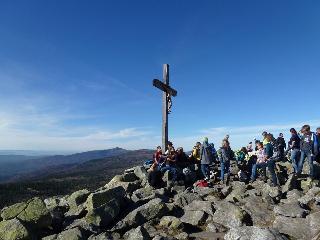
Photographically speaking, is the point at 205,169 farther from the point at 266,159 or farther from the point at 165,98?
the point at 165,98

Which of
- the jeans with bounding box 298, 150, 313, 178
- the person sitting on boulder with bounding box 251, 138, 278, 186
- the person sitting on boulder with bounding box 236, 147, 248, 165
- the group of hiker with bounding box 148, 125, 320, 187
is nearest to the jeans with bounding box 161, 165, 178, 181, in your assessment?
the group of hiker with bounding box 148, 125, 320, 187

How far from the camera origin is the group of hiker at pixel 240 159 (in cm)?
2067

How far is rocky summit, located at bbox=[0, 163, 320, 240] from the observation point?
1330 cm

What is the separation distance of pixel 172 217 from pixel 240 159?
12.8m

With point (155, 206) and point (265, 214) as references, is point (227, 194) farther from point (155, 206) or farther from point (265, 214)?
point (155, 206)

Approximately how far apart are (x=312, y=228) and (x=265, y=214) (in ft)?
7.21

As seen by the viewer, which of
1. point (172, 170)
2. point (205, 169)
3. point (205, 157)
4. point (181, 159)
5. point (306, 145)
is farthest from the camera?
point (181, 159)

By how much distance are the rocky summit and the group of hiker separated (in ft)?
8.83

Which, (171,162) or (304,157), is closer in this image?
(304,157)

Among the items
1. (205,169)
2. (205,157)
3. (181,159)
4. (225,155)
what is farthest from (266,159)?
(181,159)

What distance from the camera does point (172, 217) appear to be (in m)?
14.9

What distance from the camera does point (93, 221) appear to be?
1461cm

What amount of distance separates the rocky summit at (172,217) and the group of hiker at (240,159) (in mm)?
2692

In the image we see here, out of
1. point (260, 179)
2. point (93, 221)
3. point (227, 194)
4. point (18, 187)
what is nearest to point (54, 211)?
point (93, 221)
